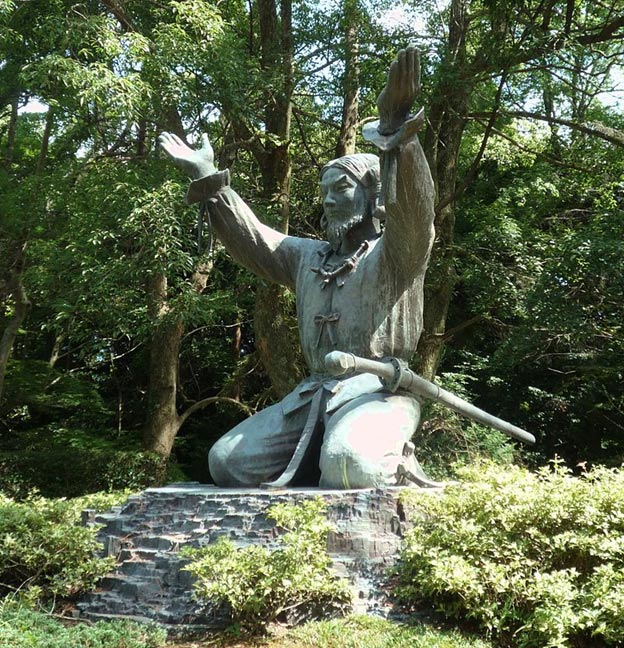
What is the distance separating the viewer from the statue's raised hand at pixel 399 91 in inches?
194

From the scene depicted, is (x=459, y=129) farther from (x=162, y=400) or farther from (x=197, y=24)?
(x=162, y=400)

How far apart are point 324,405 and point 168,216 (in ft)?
15.3

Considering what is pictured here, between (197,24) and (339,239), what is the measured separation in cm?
561

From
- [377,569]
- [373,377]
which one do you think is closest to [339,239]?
[373,377]

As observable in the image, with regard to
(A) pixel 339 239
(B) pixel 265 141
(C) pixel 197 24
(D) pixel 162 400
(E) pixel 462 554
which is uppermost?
(C) pixel 197 24

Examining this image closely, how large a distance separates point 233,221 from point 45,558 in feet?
8.48

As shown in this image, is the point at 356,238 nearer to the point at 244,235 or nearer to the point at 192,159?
the point at 244,235

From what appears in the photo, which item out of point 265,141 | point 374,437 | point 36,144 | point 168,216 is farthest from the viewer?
point 36,144

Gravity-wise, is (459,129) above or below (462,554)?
above

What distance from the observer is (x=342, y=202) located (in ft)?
20.0

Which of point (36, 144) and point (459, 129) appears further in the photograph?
point (36, 144)

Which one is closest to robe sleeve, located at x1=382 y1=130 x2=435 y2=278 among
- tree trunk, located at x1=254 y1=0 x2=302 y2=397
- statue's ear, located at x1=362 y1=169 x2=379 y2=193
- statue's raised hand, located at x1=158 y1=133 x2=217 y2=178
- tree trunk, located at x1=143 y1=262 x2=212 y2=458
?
statue's ear, located at x1=362 y1=169 x2=379 y2=193

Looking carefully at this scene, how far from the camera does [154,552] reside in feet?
16.0

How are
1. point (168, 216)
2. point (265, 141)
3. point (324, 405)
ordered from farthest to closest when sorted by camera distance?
point (265, 141)
point (168, 216)
point (324, 405)
